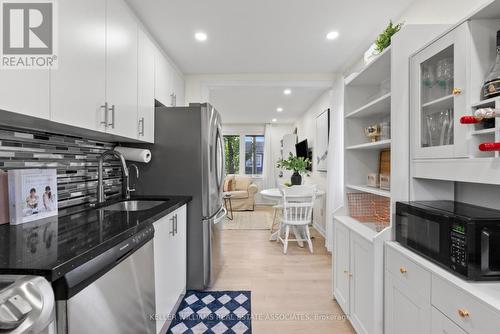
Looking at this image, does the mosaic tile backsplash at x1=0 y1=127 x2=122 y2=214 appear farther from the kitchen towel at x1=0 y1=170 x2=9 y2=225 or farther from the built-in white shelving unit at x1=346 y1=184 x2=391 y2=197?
the built-in white shelving unit at x1=346 y1=184 x2=391 y2=197

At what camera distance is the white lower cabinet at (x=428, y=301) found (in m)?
0.88

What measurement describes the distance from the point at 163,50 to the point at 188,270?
90.6 inches

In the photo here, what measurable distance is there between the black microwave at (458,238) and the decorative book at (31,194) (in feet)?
6.62

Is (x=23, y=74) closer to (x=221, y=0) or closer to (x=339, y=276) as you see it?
(x=221, y=0)

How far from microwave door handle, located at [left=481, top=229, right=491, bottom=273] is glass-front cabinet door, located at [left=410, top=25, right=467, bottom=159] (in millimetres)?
345

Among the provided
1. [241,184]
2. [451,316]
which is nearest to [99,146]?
[451,316]

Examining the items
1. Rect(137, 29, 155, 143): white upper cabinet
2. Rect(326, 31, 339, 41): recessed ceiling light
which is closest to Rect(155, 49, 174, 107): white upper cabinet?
Rect(137, 29, 155, 143): white upper cabinet

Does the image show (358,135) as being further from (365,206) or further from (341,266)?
(341,266)

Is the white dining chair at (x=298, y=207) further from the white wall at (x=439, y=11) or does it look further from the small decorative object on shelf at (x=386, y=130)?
the white wall at (x=439, y=11)

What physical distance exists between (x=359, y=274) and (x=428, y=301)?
580 mm

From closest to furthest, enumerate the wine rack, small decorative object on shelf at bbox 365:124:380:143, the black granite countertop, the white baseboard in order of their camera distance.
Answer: the black granite countertop, the wine rack, small decorative object on shelf at bbox 365:124:380:143, the white baseboard

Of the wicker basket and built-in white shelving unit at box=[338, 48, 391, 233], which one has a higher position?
built-in white shelving unit at box=[338, 48, 391, 233]

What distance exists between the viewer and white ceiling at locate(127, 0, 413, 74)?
1949 mm

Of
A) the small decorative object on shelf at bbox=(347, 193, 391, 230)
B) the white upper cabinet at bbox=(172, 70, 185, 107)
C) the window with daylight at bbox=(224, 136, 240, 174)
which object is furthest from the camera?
the window with daylight at bbox=(224, 136, 240, 174)
